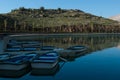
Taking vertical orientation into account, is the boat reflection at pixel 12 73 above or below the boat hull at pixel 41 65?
below

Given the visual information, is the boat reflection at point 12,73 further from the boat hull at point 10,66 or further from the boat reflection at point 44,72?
the boat reflection at point 44,72

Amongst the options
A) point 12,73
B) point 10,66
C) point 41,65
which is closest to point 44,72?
point 41,65

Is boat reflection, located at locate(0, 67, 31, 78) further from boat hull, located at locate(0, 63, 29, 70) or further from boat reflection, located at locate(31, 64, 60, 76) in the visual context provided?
boat reflection, located at locate(31, 64, 60, 76)

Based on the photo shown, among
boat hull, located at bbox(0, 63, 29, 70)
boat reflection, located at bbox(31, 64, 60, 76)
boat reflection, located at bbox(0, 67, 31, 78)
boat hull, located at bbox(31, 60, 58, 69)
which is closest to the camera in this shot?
boat reflection, located at bbox(0, 67, 31, 78)

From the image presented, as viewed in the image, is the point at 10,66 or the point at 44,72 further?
the point at 44,72

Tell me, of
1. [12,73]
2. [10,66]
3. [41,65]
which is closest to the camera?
[10,66]

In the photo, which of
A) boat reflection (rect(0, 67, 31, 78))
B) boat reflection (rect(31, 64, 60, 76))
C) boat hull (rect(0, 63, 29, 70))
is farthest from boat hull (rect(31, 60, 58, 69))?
boat hull (rect(0, 63, 29, 70))

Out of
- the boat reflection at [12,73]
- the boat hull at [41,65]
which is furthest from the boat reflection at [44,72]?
the boat reflection at [12,73]

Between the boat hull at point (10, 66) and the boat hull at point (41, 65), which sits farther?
the boat hull at point (41, 65)

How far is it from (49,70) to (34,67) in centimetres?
139

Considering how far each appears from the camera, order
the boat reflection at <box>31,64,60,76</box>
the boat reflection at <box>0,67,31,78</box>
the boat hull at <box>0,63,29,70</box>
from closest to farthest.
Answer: the boat reflection at <box>0,67,31,78</box>, the boat hull at <box>0,63,29,70</box>, the boat reflection at <box>31,64,60,76</box>

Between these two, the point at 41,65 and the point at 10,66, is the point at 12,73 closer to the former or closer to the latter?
the point at 10,66

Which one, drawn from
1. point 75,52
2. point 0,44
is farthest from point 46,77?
point 75,52

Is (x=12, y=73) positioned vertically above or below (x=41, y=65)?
below
